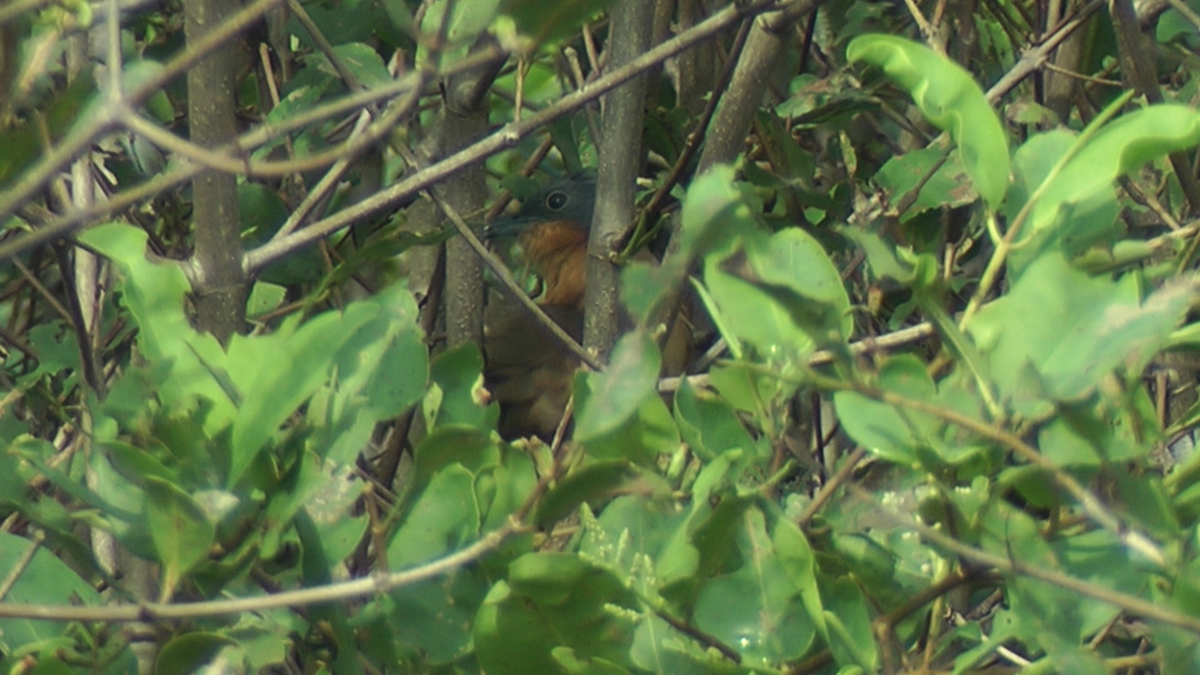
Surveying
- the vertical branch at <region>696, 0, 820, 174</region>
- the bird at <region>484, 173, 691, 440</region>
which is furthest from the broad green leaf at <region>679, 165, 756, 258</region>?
the bird at <region>484, 173, 691, 440</region>

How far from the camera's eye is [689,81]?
298cm

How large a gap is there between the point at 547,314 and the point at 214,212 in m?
1.37

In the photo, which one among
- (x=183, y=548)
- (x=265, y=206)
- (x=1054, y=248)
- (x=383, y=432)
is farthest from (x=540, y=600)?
(x=383, y=432)

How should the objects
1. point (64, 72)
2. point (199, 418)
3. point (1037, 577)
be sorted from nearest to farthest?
1. point (1037, 577)
2. point (199, 418)
3. point (64, 72)

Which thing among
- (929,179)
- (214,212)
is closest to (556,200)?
(929,179)

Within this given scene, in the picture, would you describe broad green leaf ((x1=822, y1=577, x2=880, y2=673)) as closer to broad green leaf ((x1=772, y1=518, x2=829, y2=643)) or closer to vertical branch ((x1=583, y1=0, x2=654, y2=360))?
broad green leaf ((x1=772, y1=518, x2=829, y2=643))

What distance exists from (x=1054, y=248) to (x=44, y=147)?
2.24 feet

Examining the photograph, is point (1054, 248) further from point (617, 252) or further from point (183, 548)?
point (617, 252)

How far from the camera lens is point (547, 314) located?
3.07 meters

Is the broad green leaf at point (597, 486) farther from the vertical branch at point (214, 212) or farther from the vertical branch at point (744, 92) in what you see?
the vertical branch at point (744, 92)

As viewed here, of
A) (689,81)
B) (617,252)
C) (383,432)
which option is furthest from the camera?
(689,81)

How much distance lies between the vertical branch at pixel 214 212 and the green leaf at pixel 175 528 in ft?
2.41

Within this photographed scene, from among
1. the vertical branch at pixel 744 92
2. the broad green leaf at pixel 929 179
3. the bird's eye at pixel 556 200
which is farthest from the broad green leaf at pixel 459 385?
the bird's eye at pixel 556 200

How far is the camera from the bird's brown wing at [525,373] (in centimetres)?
344
